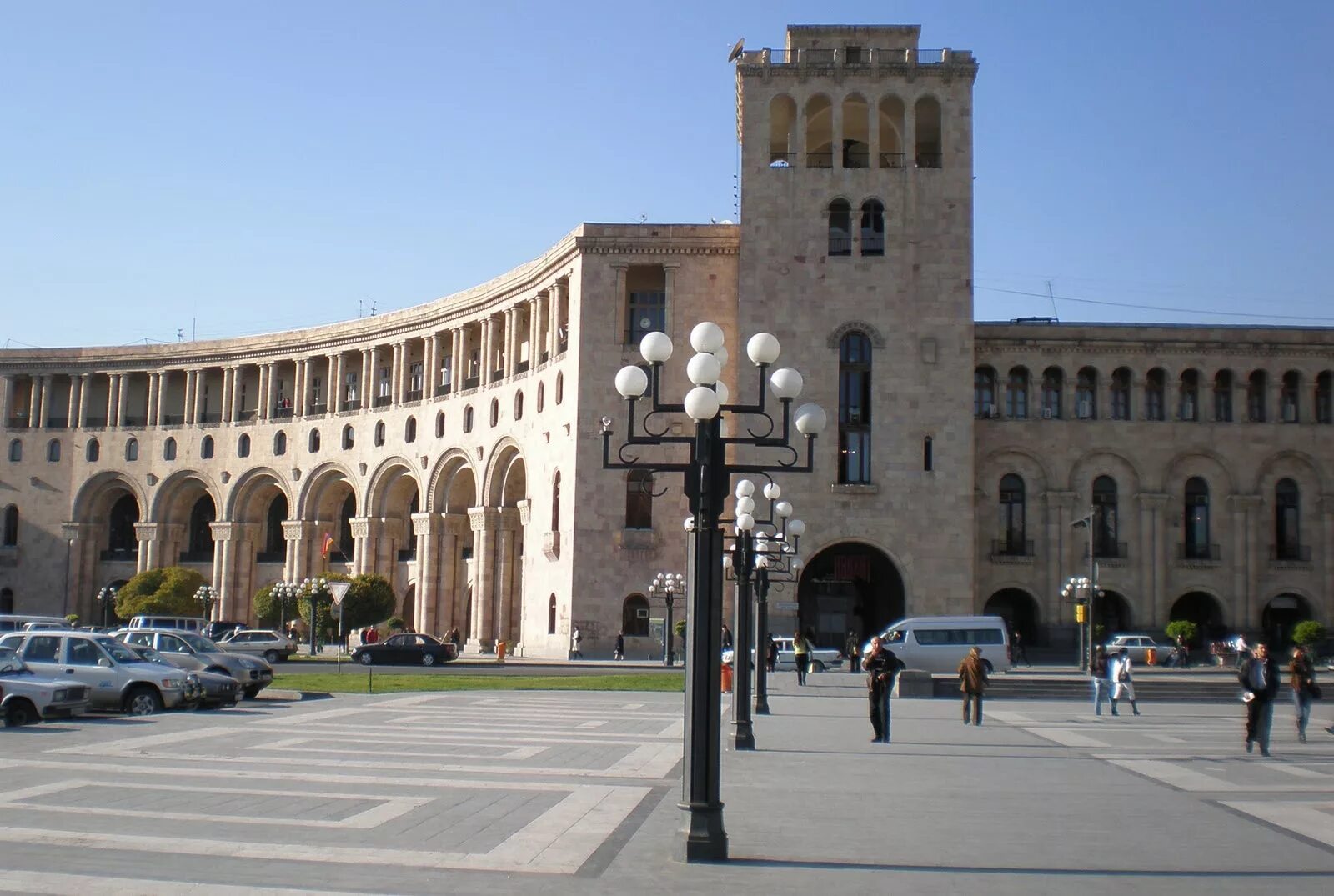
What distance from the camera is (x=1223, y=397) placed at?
5312 cm

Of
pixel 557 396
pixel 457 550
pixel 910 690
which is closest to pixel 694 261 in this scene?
pixel 557 396

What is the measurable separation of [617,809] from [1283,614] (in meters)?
46.9

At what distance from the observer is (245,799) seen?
1276 cm

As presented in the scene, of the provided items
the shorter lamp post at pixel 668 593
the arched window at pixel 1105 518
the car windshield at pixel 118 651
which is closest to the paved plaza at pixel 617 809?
the car windshield at pixel 118 651

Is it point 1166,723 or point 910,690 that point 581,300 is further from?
point 1166,723

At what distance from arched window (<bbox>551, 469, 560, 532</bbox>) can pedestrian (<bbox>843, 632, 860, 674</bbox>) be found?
38.4 ft

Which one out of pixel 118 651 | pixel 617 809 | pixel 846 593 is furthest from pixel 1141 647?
pixel 617 809

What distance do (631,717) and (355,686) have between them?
29.9 feet

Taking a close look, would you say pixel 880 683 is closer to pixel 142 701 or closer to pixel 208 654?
pixel 142 701

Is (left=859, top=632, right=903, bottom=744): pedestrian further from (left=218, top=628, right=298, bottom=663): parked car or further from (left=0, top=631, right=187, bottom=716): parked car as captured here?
(left=218, top=628, right=298, bottom=663): parked car

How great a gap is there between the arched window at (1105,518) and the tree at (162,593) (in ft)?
128

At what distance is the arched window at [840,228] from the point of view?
47.9 meters

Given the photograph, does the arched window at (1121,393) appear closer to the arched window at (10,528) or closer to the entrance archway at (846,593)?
the entrance archway at (846,593)

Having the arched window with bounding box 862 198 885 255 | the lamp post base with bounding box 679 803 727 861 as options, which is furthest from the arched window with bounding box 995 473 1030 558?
the lamp post base with bounding box 679 803 727 861
